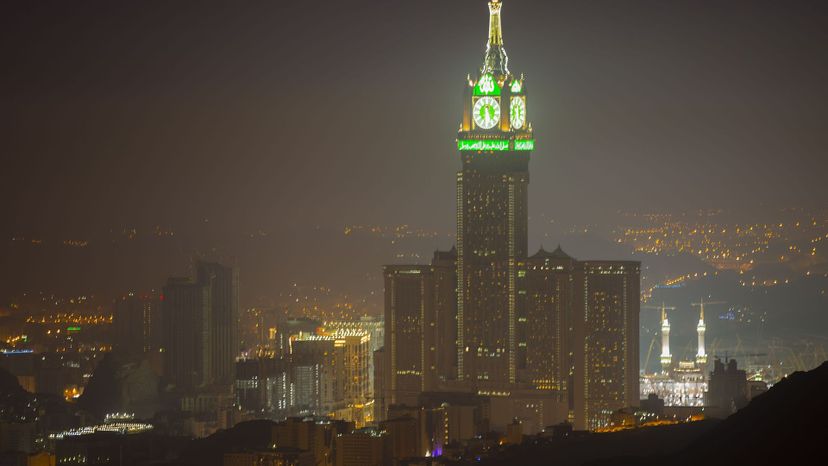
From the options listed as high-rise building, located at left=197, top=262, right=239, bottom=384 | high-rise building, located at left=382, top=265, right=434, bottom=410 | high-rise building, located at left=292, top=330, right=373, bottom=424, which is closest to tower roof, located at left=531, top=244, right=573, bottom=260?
high-rise building, located at left=382, top=265, right=434, bottom=410

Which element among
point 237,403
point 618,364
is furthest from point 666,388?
point 237,403

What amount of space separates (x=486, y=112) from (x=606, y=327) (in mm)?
3033

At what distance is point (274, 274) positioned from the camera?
1161 inches

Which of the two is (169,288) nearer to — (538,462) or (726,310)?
(726,310)

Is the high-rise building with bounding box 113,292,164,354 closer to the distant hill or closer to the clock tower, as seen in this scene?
the clock tower

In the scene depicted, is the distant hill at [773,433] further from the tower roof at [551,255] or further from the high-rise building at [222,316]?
the high-rise building at [222,316]

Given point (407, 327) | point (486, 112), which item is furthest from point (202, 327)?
point (486, 112)

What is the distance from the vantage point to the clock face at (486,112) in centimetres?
2566

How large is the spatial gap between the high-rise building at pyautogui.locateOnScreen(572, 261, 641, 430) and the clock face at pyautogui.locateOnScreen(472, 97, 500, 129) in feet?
6.76

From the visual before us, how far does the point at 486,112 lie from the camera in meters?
25.8

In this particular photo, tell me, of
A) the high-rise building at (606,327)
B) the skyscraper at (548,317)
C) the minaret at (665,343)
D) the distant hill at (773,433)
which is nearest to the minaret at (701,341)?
the minaret at (665,343)

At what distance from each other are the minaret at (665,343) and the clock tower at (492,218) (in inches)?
84.4

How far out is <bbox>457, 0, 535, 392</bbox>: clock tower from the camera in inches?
1007

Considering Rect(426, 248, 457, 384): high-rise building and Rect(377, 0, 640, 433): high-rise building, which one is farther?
Rect(426, 248, 457, 384): high-rise building
